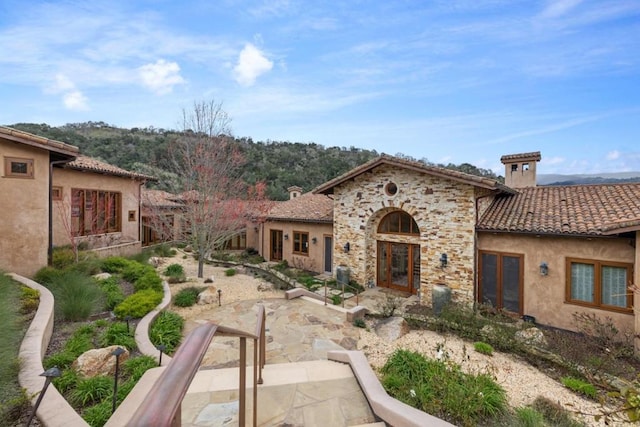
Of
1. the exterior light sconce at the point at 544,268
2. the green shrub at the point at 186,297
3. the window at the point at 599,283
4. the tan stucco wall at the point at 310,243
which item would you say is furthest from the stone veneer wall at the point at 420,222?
the green shrub at the point at 186,297

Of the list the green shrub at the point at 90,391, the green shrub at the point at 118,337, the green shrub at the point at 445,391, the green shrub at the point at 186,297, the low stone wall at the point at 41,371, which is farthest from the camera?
the green shrub at the point at 186,297

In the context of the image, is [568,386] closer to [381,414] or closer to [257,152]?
[381,414]

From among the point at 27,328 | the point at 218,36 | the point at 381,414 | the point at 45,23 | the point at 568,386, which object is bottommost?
the point at 568,386

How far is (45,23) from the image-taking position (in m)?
10.5

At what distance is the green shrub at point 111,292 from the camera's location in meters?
7.86

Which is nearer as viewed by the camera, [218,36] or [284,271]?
[218,36]

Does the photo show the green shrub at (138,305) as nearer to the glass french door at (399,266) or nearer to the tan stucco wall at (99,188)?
the tan stucco wall at (99,188)

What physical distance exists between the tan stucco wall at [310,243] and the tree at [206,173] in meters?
4.36

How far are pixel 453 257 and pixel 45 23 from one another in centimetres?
1648

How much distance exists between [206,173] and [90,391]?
9.85m

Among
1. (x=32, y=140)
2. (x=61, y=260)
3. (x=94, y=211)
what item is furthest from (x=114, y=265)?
(x=94, y=211)

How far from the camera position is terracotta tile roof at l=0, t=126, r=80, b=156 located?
8609mm

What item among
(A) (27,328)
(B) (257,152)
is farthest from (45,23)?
(B) (257,152)

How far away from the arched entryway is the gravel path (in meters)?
4.14
